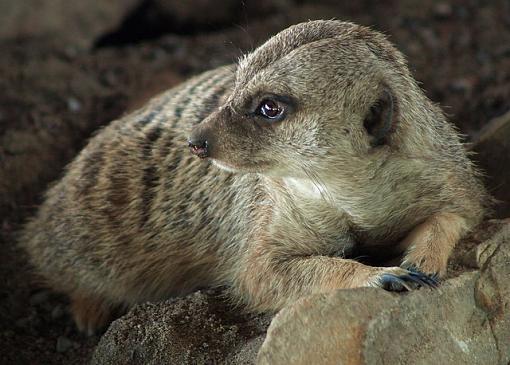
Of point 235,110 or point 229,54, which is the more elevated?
point 235,110

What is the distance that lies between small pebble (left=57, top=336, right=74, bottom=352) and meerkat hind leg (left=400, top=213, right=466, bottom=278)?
4.61ft

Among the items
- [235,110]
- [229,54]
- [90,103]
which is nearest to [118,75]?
[90,103]

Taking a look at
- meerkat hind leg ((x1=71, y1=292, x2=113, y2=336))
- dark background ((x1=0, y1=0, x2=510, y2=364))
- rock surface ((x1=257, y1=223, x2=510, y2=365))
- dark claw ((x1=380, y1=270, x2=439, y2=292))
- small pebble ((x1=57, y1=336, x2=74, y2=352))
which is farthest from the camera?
dark background ((x1=0, y1=0, x2=510, y2=364))

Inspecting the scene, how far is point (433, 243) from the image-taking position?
8.70 ft

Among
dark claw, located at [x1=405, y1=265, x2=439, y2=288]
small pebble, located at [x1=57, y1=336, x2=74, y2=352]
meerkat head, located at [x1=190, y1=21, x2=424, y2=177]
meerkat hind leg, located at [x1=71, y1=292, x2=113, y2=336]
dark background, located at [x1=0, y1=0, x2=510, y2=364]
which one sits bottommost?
small pebble, located at [x1=57, y1=336, x2=74, y2=352]

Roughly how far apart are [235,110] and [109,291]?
50.0 inches

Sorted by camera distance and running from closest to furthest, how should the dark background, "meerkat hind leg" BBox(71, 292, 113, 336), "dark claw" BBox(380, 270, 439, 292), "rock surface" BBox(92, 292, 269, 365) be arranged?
1. "dark claw" BBox(380, 270, 439, 292)
2. "rock surface" BBox(92, 292, 269, 365)
3. "meerkat hind leg" BBox(71, 292, 113, 336)
4. the dark background

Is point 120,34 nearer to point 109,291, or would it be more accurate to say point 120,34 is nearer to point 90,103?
point 90,103

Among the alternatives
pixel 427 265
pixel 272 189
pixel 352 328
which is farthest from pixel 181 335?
pixel 427 265

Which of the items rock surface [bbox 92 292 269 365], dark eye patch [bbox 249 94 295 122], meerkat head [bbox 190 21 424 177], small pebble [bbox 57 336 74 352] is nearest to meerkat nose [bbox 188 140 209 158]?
meerkat head [bbox 190 21 424 177]

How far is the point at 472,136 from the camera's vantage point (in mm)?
4219

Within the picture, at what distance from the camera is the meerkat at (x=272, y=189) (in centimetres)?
253

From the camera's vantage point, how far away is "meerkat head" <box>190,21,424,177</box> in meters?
2.50

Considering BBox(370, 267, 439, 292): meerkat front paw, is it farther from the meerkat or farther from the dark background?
the dark background
